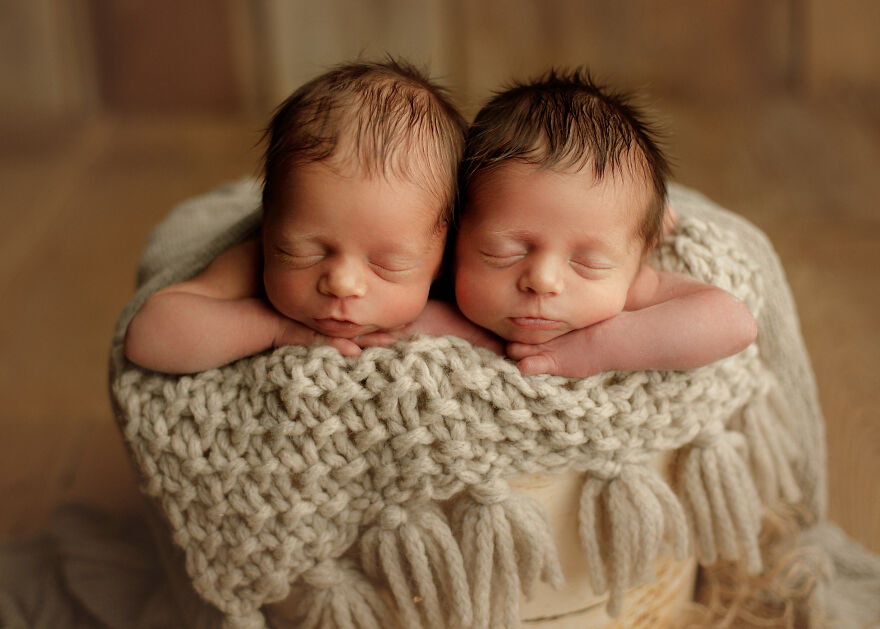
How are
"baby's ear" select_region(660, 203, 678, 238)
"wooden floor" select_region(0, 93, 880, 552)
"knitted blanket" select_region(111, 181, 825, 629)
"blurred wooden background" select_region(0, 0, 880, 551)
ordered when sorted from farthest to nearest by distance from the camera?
"blurred wooden background" select_region(0, 0, 880, 551)
"wooden floor" select_region(0, 93, 880, 552)
"baby's ear" select_region(660, 203, 678, 238)
"knitted blanket" select_region(111, 181, 825, 629)

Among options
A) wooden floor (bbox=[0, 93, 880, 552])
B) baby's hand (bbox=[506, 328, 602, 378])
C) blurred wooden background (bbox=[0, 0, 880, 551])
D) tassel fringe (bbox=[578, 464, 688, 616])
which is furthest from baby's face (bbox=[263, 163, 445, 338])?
blurred wooden background (bbox=[0, 0, 880, 551])

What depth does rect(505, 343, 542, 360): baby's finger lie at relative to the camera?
0.84m

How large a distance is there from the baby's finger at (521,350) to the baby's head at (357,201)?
0.31 ft

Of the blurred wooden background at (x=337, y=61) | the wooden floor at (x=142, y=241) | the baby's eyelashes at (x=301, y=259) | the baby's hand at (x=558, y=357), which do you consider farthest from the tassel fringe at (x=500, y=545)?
the blurred wooden background at (x=337, y=61)

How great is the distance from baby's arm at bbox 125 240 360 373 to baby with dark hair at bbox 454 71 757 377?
15cm

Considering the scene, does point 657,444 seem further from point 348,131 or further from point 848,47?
point 848,47

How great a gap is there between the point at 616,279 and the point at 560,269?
0.06 metres

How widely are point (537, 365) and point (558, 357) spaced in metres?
0.02

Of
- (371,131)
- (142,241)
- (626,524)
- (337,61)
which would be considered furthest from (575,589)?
(337,61)

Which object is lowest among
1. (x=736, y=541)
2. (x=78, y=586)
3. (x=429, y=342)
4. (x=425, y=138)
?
(x=78, y=586)

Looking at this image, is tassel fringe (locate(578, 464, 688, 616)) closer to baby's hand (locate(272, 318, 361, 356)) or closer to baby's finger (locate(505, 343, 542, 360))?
baby's finger (locate(505, 343, 542, 360))

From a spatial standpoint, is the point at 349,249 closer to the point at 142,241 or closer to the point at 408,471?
the point at 408,471

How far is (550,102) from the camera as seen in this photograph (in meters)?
0.86

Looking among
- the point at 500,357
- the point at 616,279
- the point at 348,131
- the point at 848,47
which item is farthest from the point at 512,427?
the point at 848,47
